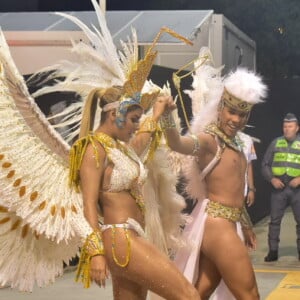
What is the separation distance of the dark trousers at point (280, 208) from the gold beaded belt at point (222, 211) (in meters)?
5.31

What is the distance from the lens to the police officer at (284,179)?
37.4 feet

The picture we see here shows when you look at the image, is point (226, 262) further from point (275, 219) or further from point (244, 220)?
point (275, 219)

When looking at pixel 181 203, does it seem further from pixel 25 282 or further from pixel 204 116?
pixel 25 282

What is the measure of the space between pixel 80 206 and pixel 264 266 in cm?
614

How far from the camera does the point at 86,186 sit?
4.96 metres

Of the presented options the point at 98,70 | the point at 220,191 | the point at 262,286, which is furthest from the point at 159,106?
the point at 262,286

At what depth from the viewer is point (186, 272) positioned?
20.1 ft

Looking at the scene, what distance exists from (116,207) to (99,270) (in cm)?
44

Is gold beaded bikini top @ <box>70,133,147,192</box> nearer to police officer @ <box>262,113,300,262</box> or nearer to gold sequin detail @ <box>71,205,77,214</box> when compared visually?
gold sequin detail @ <box>71,205,77,214</box>

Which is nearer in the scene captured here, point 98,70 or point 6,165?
point 6,165

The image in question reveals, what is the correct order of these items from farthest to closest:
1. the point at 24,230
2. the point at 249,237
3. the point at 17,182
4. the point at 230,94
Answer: the point at 249,237
the point at 230,94
the point at 24,230
the point at 17,182

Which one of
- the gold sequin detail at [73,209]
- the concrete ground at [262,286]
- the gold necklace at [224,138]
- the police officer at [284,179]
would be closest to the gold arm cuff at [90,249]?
the gold sequin detail at [73,209]

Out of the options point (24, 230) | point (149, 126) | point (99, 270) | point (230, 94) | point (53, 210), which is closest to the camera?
point (99, 270)

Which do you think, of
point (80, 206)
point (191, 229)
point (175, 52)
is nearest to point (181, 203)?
point (191, 229)
